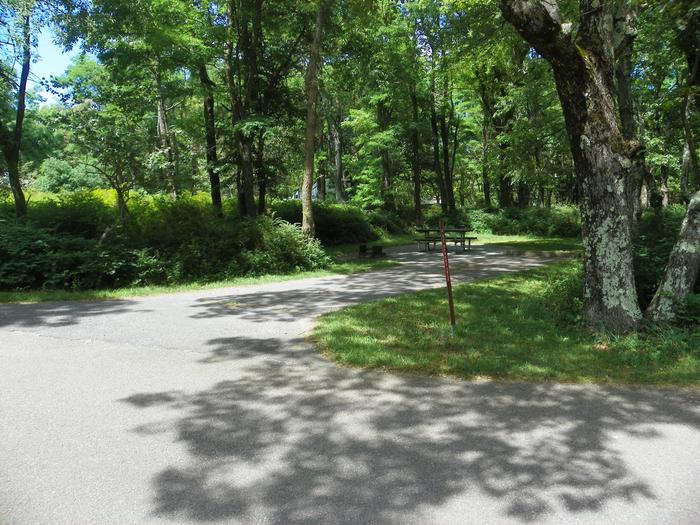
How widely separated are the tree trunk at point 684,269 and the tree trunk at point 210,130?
47.9 feet

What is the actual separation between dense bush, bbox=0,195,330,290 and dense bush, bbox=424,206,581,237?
17375mm

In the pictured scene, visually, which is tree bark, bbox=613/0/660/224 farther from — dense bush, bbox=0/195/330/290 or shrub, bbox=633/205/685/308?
dense bush, bbox=0/195/330/290

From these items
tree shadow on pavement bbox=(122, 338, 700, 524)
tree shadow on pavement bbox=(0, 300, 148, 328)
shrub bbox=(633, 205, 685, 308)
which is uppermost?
shrub bbox=(633, 205, 685, 308)

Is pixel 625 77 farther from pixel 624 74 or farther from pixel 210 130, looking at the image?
pixel 210 130

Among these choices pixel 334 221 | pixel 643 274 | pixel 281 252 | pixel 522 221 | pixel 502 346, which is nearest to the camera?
pixel 502 346

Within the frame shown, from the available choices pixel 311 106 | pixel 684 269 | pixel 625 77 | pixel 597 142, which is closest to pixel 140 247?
pixel 311 106

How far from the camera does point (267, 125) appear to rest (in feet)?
52.6

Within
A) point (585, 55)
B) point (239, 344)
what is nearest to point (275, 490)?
point (239, 344)

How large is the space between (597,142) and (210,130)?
53.0 ft

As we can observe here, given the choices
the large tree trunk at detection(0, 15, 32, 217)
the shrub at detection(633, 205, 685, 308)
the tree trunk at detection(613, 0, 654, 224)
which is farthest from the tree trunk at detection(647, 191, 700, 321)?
the large tree trunk at detection(0, 15, 32, 217)

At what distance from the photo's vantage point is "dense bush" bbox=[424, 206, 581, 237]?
1075 inches

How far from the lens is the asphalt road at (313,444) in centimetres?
296

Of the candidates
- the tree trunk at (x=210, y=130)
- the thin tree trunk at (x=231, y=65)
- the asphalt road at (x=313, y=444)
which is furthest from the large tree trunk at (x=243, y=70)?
the asphalt road at (x=313, y=444)

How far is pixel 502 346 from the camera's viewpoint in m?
6.36
